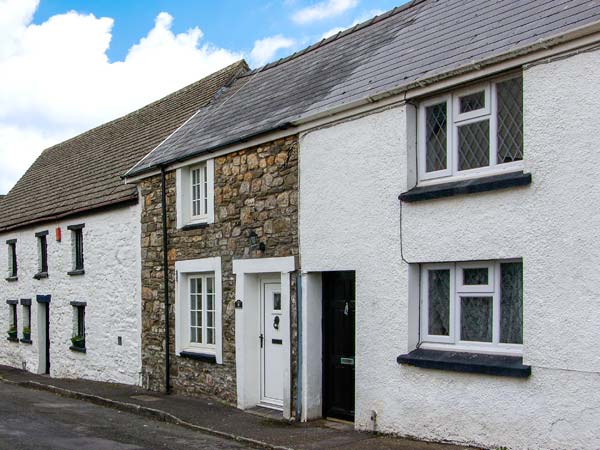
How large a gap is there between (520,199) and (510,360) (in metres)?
1.76

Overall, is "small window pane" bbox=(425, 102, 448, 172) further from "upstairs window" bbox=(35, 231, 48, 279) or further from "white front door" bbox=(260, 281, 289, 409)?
"upstairs window" bbox=(35, 231, 48, 279)

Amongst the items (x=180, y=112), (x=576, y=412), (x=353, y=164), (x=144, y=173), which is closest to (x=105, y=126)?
(x=180, y=112)

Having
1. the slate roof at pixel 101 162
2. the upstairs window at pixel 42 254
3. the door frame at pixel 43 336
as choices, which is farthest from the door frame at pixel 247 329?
the door frame at pixel 43 336

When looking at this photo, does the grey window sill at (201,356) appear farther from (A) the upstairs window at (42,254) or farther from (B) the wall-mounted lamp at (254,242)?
(A) the upstairs window at (42,254)

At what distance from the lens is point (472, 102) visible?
29.4 ft

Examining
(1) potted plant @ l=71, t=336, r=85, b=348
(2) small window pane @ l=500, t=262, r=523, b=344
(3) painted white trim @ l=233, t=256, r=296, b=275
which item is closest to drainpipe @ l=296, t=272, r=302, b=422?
(3) painted white trim @ l=233, t=256, r=296, b=275

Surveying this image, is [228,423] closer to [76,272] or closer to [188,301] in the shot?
[188,301]

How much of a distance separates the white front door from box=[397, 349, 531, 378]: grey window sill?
10.2ft

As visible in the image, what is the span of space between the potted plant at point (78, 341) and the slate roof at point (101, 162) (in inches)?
122

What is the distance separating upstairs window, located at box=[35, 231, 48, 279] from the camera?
20500mm

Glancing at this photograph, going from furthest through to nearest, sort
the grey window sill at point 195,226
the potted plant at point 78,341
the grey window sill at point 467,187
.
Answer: the potted plant at point 78,341 → the grey window sill at point 195,226 → the grey window sill at point 467,187

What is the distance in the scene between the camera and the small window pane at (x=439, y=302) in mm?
9211

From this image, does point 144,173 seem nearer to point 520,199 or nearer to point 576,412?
point 520,199

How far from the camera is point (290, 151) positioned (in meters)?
11.4
